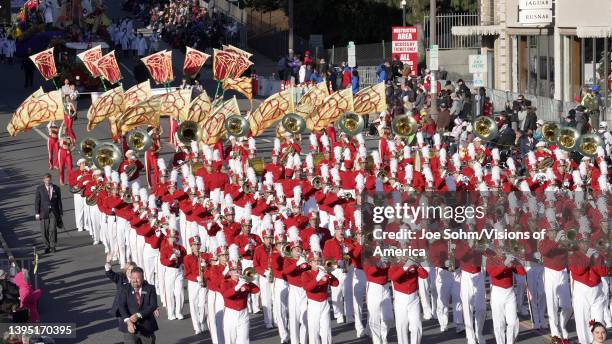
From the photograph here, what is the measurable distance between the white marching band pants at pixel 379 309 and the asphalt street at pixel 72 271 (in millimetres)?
556

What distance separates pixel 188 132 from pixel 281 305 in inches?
383

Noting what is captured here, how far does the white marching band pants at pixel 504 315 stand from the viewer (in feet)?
64.2

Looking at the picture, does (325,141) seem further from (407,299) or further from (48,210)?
(407,299)

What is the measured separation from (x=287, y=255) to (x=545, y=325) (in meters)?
3.83

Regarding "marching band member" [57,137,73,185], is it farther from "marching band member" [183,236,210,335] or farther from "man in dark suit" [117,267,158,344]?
"man in dark suit" [117,267,158,344]

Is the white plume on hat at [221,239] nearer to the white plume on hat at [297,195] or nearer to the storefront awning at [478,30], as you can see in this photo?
the white plume on hat at [297,195]

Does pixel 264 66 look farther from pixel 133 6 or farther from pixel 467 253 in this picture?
pixel 467 253

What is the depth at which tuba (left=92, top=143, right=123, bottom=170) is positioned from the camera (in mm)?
27266

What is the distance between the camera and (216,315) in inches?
776

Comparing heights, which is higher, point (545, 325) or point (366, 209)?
point (366, 209)

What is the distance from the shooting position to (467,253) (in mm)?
20156

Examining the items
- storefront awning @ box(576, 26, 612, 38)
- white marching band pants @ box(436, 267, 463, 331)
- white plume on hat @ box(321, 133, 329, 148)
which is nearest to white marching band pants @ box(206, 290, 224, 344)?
white marching band pants @ box(436, 267, 463, 331)

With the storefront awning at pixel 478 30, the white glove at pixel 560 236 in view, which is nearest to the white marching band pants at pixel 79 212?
the white glove at pixel 560 236

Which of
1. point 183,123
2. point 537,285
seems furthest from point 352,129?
point 537,285
